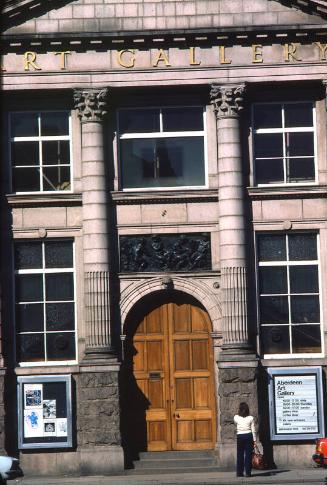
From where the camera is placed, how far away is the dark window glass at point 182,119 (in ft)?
120

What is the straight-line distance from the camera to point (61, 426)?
35.8 meters

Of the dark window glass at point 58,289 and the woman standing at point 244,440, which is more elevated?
the dark window glass at point 58,289

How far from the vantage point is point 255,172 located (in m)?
36.6

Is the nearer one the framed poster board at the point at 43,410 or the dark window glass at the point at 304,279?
the framed poster board at the point at 43,410

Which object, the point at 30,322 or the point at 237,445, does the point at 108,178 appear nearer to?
the point at 30,322

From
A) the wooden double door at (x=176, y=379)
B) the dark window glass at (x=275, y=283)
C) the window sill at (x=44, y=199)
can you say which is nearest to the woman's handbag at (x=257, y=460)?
the wooden double door at (x=176, y=379)

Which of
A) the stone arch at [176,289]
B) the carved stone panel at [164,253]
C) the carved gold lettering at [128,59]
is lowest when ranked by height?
the stone arch at [176,289]

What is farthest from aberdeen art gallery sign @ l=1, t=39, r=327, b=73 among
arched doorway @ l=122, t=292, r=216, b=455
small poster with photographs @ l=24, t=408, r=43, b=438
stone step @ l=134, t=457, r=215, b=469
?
stone step @ l=134, t=457, r=215, b=469

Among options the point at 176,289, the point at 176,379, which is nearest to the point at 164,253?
the point at 176,289

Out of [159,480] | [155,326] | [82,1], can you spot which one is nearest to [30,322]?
[155,326]

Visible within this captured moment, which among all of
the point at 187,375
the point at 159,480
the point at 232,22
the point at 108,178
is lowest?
the point at 159,480

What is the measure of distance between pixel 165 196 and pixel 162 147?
132cm

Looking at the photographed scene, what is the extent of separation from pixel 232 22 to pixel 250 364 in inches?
339

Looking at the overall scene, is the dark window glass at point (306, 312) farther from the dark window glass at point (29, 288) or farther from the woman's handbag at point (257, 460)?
the dark window glass at point (29, 288)
